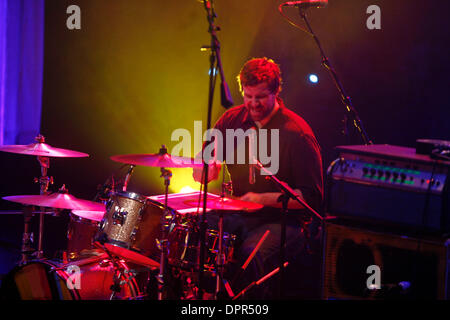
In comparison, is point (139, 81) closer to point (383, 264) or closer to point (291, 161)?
point (291, 161)

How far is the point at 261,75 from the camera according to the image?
3598 millimetres

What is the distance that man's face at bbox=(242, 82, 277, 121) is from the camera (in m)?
3.63

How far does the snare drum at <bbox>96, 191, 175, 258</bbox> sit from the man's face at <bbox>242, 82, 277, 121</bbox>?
978 mm

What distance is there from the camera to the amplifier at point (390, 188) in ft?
8.37

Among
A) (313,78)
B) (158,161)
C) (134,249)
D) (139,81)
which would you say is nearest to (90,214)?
(134,249)

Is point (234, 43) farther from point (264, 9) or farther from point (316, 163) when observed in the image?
point (316, 163)

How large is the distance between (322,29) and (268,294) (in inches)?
82.0

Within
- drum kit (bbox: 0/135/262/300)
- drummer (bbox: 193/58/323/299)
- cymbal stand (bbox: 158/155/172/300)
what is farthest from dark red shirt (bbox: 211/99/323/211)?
cymbal stand (bbox: 158/155/172/300)

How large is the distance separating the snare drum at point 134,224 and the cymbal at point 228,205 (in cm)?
33

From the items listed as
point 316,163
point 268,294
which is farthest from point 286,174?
point 268,294

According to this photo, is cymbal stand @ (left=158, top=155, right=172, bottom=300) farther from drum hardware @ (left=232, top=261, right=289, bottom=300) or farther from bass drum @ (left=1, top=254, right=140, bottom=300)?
drum hardware @ (left=232, top=261, right=289, bottom=300)

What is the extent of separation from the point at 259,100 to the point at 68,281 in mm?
1781

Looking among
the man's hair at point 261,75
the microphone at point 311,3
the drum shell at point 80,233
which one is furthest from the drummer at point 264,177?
the drum shell at point 80,233
